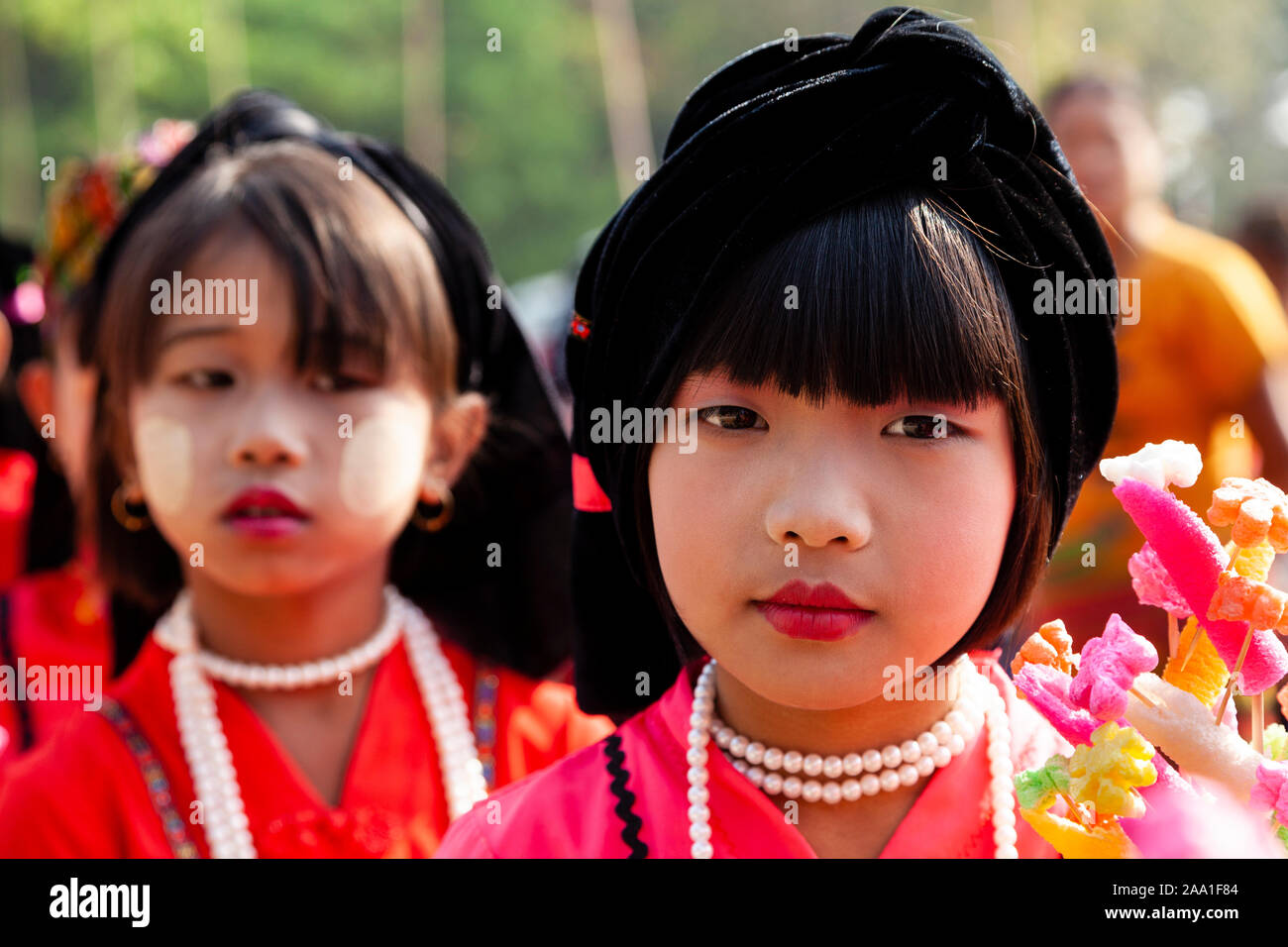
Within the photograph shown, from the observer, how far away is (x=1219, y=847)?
857mm

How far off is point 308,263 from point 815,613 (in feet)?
3.11

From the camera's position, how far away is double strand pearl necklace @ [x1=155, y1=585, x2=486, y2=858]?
1769mm

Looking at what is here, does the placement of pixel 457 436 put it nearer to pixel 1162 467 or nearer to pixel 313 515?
pixel 313 515

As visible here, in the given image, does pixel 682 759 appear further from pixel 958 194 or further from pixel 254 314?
pixel 254 314

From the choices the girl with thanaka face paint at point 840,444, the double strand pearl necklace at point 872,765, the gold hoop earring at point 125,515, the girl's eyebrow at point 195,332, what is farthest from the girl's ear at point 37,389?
the double strand pearl necklace at point 872,765

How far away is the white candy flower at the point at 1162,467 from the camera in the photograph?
1013 mm

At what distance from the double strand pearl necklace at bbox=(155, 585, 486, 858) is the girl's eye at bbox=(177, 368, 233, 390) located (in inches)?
13.9

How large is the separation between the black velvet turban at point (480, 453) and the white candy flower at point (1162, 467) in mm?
1099

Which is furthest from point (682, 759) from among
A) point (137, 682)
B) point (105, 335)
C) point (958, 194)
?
point (105, 335)

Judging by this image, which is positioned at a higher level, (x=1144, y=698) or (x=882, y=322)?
(x=882, y=322)

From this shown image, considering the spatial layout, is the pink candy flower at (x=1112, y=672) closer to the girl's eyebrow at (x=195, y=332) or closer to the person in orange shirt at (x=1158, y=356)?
the girl's eyebrow at (x=195, y=332)

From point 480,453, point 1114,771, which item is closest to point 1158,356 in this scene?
point 480,453

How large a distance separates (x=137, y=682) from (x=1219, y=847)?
1447mm

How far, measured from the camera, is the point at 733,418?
3.98ft
